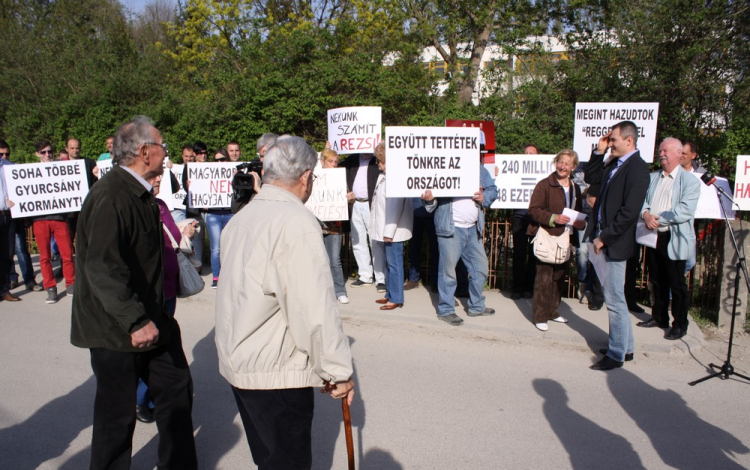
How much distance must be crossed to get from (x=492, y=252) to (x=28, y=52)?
19.7 metres

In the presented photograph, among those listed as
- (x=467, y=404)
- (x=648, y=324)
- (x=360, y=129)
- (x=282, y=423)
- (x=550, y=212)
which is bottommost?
(x=467, y=404)

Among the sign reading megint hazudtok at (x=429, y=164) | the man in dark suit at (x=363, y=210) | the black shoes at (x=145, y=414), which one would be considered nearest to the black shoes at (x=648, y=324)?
the sign reading megint hazudtok at (x=429, y=164)

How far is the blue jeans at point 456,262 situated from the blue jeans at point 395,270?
654 millimetres

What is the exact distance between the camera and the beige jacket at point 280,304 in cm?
239

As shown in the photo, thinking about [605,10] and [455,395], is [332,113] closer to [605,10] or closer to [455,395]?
[455,395]

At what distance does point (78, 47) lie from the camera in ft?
65.9

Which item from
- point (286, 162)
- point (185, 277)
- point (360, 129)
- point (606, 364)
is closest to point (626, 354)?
point (606, 364)

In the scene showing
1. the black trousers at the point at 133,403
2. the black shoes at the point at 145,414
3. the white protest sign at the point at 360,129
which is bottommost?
the black shoes at the point at 145,414

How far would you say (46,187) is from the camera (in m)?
7.92

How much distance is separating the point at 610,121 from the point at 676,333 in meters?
3.21

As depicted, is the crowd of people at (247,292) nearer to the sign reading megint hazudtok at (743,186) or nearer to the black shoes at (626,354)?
the black shoes at (626,354)

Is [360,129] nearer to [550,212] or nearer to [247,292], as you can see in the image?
[550,212]

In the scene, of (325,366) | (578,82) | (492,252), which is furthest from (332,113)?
(578,82)

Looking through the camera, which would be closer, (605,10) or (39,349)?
(39,349)
